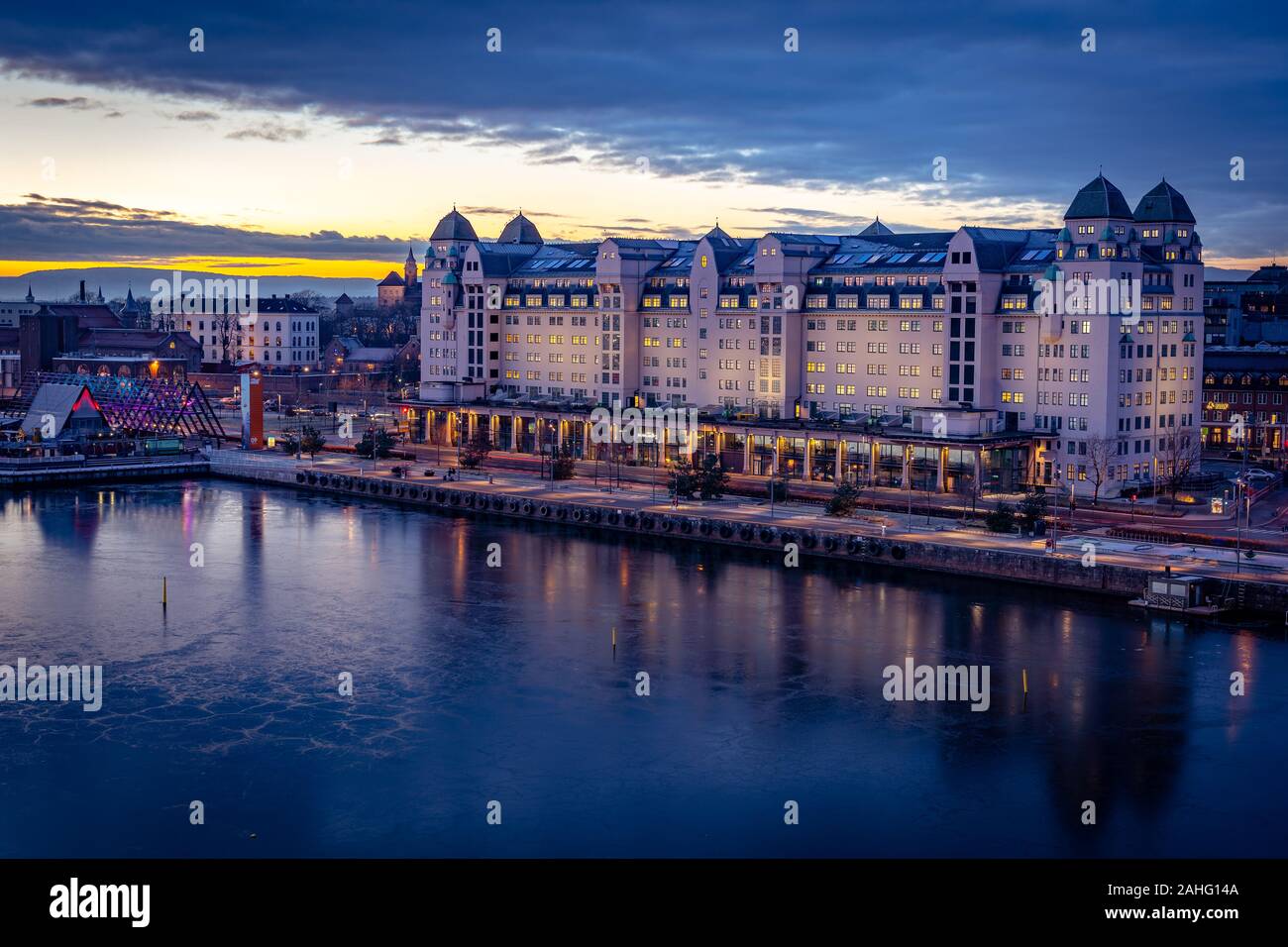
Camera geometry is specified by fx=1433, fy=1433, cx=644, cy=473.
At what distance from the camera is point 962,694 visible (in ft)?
118

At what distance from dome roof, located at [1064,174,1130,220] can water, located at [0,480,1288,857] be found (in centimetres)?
2321

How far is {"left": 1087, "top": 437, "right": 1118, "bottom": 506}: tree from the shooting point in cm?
6272

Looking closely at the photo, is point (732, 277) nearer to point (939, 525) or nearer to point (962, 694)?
point (939, 525)

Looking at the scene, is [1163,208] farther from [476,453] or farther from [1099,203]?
[476,453]

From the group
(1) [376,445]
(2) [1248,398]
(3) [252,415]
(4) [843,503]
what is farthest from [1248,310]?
(3) [252,415]

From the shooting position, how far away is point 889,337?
71.1 m

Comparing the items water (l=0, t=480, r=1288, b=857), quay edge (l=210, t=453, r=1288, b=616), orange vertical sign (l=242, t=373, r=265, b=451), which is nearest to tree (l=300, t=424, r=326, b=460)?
orange vertical sign (l=242, t=373, r=265, b=451)

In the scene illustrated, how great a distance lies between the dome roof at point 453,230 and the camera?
96938 millimetres

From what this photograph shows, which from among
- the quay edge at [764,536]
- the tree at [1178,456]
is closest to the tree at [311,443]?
the quay edge at [764,536]

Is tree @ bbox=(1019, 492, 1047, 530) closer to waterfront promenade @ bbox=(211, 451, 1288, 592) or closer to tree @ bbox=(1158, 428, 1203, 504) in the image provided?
waterfront promenade @ bbox=(211, 451, 1288, 592)

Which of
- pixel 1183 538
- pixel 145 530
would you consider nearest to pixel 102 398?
pixel 145 530

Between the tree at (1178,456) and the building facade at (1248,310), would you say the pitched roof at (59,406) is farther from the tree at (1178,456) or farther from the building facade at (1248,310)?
the building facade at (1248,310)
